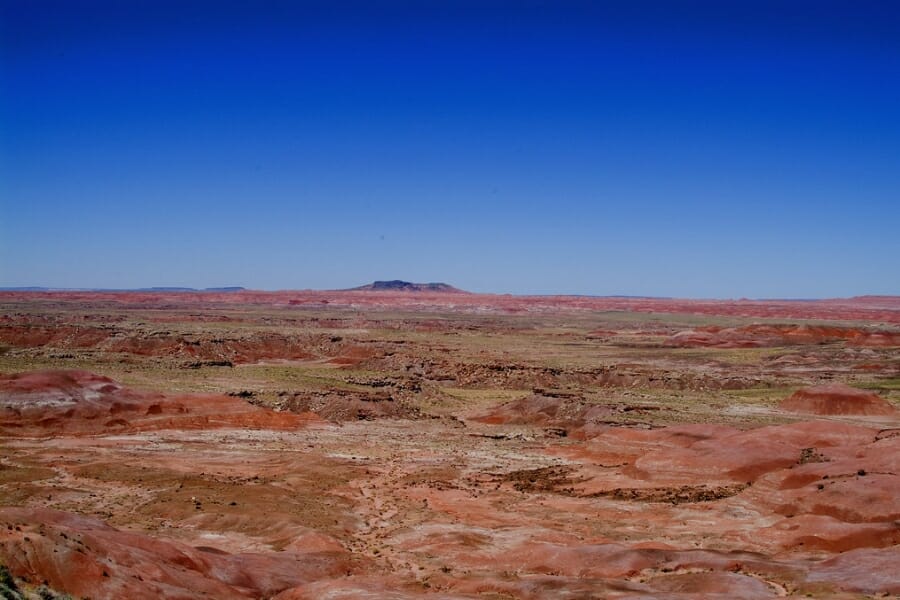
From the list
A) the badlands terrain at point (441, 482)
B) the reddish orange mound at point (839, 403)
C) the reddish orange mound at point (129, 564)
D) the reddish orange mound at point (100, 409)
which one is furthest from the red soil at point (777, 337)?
the reddish orange mound at point (129, 564)

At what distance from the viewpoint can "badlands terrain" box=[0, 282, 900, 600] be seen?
71.9 feet

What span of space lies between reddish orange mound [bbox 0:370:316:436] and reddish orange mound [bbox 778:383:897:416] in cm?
3912

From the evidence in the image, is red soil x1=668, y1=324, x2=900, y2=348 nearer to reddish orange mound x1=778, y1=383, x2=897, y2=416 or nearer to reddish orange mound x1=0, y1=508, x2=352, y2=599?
reddish orange mound x1=778, y1=383, x2=897, y2=416

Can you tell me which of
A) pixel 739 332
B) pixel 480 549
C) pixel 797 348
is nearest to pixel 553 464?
pixel 480 549

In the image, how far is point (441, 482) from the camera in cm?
3934

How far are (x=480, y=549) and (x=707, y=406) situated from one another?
42.7 m

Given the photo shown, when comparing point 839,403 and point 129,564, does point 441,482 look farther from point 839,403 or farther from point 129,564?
point 839,403

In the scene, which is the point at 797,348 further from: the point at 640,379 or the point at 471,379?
the point at 471,379

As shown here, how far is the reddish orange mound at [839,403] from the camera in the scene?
59.5 meters

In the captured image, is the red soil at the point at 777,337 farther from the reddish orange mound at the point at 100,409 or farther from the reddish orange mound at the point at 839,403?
the reddish orange mound at the point at 100,409

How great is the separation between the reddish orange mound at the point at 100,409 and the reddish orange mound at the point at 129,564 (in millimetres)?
29056

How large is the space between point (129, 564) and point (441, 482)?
21.5 metres

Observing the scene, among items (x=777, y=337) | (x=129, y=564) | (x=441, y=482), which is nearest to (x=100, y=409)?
(x=441, y=482)

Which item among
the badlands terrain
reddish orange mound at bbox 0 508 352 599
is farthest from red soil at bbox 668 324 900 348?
reddish orange mound at bbox 0 508 352 599
